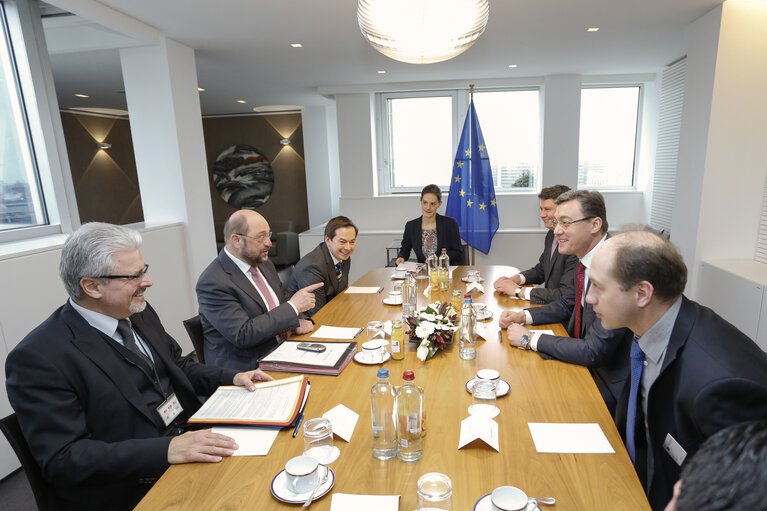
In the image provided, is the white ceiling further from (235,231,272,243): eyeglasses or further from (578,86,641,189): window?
(235,231,272,243): eyeglasses

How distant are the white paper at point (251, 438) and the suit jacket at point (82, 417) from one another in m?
0.19

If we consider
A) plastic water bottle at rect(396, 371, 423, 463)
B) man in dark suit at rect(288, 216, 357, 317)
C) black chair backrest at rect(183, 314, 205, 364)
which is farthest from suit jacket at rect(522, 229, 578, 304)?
black chair backrest at rect(183, 314, 205, 364)

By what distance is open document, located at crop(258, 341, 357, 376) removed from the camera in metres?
1.83

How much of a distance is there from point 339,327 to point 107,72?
16.7 ft

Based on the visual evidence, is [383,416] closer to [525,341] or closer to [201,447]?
[201,447]

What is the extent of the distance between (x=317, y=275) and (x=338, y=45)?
2793mm

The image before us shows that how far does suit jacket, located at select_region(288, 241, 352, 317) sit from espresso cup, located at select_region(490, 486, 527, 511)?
6.54ft

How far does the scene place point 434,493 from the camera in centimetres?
100

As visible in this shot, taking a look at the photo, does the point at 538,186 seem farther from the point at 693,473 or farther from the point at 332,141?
the point at 693,473

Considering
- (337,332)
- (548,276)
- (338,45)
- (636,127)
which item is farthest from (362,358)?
(636,127)

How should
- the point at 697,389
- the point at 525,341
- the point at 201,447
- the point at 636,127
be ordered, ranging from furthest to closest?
1. the point at 636,127
2. the point at 525,341
3. the point at 201,447
4. the point at 697,389

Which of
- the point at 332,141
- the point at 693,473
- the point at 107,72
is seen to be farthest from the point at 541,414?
the point at 332,141

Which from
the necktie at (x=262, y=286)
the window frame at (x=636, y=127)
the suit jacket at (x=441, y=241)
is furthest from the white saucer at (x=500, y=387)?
the window frame at (x=636, y=127)

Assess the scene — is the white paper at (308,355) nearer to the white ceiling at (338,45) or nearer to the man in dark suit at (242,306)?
the man in dark suit at (242,306)
